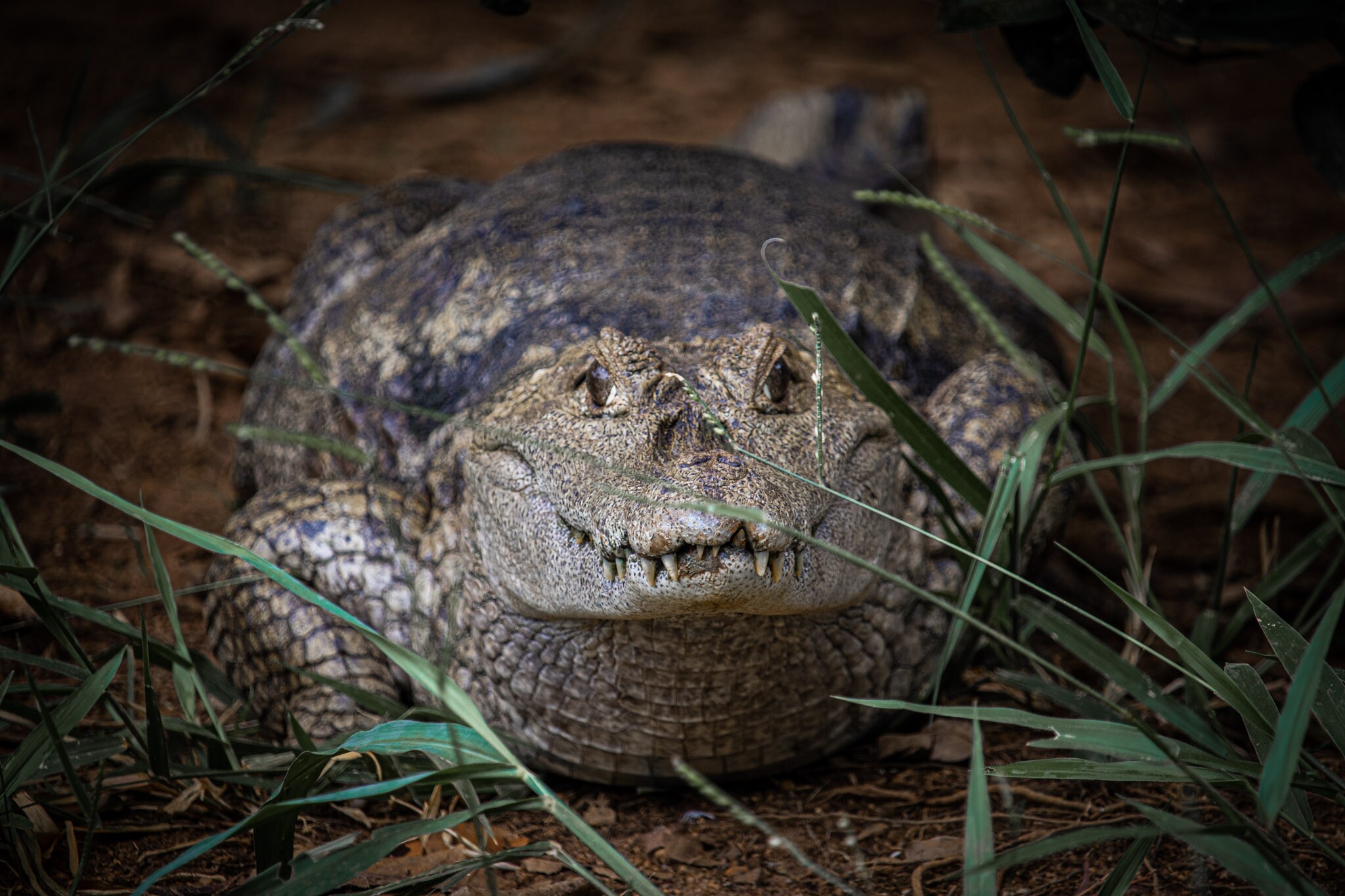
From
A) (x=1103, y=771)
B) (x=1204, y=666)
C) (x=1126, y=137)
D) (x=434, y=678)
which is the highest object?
(x=1126, y=137)

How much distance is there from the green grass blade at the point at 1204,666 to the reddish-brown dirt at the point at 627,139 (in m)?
0.27

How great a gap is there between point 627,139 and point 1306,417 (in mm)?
4451

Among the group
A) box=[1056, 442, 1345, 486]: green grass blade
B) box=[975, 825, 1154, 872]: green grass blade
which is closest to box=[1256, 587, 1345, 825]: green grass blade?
box=[975, 825, 1154, 872]: green grass blade

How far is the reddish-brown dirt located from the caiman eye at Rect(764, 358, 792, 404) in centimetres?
85

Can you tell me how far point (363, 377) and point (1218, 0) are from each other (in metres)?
2.26

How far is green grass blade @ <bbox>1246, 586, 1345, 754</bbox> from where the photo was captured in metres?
1.71

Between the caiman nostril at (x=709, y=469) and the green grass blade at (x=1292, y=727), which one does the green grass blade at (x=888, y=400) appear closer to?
the caiman nostril at (x=709, y=469)

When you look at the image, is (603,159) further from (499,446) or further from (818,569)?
(818,569)

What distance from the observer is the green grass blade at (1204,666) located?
1693 mm

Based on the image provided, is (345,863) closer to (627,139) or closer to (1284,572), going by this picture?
(1284,572)

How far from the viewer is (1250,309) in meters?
2.48

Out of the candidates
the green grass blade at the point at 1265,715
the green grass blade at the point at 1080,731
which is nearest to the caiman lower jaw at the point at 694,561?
the green grass blade at the point at 1080,731

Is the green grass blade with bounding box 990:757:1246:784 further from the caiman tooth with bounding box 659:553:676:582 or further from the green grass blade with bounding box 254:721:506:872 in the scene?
the green grass blade with bounding box 254:721:506:872

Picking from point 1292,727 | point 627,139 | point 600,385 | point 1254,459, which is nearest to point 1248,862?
point 1292,727
